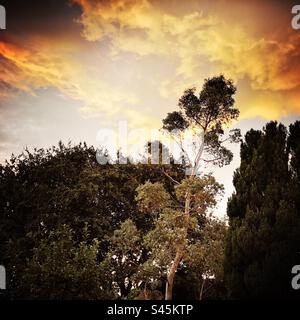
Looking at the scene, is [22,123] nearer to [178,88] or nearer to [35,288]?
[178,88]

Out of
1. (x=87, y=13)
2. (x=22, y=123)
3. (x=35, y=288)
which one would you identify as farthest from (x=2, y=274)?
(x=87, y=13)

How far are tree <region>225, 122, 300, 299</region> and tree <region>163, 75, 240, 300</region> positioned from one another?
10.2 ft

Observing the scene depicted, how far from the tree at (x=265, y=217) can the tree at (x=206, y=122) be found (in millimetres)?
3095

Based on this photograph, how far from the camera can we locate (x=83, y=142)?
22891 millimetres

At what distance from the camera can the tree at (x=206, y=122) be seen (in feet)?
50.3

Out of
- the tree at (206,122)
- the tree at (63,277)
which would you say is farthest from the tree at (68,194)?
the tree at (63,277)

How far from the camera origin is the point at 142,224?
21234 mm

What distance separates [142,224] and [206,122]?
828 cm

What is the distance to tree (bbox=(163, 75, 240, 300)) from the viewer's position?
50.3ft
